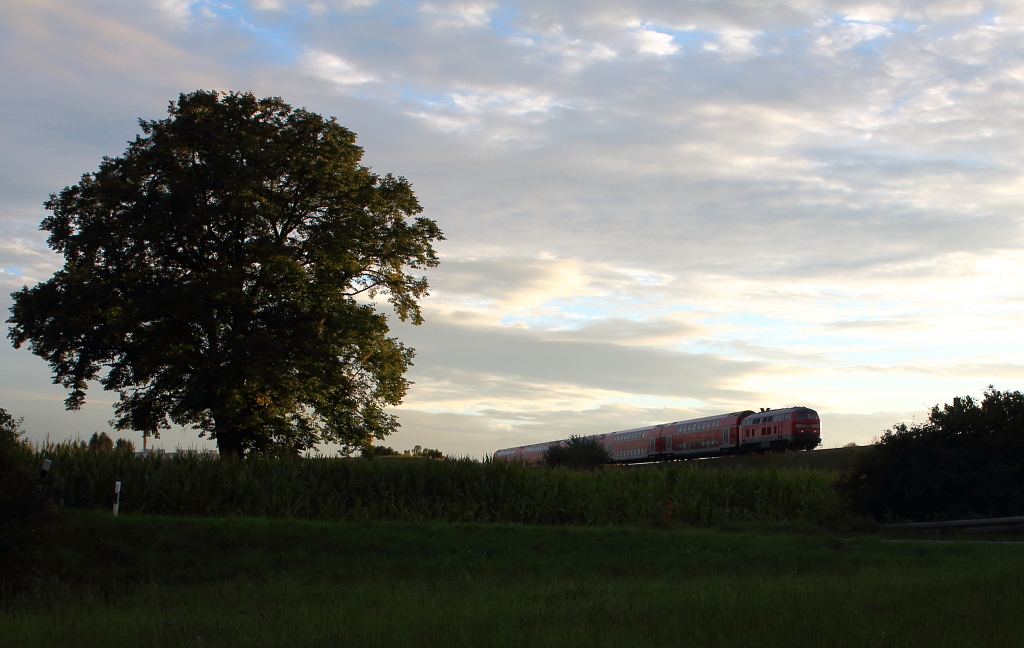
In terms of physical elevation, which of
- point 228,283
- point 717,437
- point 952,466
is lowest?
point 952,466

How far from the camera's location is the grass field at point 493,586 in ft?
35.9

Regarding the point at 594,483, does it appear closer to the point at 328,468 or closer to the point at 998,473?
the point at 328,468

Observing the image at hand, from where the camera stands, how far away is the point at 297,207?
34.6 metres

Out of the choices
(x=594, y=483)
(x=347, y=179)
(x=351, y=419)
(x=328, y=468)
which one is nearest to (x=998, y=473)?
(x=594, y=483)

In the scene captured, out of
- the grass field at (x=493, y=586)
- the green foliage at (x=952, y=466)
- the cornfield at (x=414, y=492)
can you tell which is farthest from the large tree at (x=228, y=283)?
the green foliage at (x=952, y=466)

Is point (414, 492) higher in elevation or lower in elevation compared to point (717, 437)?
lower

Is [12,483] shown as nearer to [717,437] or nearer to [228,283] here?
[228,283]

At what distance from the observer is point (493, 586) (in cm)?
1559

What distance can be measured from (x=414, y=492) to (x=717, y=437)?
33.4m

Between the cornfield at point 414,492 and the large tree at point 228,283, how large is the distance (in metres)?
5.28

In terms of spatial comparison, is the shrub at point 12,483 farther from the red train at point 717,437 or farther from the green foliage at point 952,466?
the red train at point 717,437

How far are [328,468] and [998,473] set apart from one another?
17550mm

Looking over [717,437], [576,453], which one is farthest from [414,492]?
[717,437]

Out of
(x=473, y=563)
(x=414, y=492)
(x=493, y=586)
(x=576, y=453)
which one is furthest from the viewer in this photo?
(x=576, y=453)
